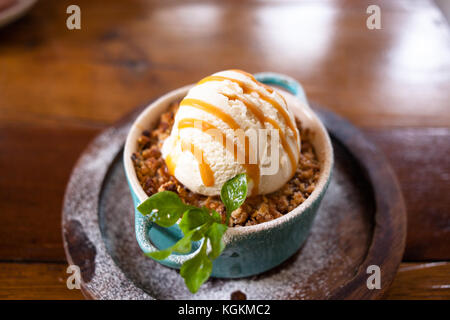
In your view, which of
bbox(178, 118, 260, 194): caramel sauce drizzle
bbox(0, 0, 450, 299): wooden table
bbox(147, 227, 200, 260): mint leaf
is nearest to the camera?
bbox(147, 227, 200, 260): mint leaf

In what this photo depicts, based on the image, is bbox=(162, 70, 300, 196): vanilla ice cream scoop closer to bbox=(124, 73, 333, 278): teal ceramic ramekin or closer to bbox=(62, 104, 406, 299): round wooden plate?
bbox=(124, 73, 333, 278): teal ceramic ramekin

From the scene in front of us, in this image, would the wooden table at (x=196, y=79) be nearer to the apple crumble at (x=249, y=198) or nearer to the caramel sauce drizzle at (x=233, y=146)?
the apple crumble at (x=249, y=198)

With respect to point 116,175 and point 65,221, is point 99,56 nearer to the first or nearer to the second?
point 116,175

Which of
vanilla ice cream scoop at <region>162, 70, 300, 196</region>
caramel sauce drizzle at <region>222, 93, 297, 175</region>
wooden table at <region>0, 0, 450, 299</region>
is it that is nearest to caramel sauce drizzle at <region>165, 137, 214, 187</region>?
vanilla ice cream scoop at <region>162, 70, 300, 196</region>

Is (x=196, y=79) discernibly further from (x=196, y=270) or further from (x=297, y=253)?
(x=196, y=270)

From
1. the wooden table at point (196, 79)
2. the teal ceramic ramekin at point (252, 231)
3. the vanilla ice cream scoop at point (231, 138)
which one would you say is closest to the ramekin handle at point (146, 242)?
the teal ceramic ramekin at point (252, 231)
